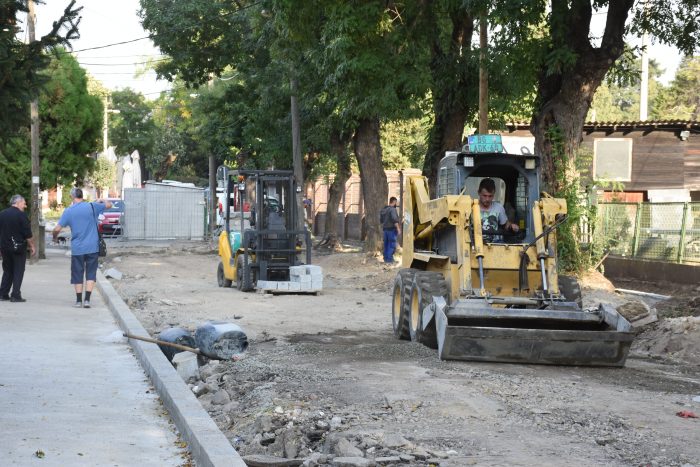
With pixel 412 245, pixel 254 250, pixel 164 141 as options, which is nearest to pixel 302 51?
pixel 254 250

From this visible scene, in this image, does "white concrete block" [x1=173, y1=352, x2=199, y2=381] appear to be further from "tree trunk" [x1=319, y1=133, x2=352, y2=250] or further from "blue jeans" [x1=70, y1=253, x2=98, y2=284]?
"tree trunk" [x1=319, y1=133, x2=352, y2=250]

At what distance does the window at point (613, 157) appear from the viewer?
139 feet

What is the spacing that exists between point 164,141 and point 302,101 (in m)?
45.4

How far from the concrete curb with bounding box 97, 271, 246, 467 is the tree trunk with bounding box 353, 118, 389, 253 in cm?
1788

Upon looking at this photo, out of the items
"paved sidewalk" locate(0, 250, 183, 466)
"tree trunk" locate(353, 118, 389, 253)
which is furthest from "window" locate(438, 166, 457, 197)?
"tree trunk" locate(353, 118, 389, 253)

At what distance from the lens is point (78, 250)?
16766 millimetres

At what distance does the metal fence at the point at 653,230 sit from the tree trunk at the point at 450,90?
3.79m

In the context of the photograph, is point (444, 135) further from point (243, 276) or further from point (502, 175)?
point (502, 175)

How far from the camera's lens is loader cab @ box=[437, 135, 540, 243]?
12812 mm

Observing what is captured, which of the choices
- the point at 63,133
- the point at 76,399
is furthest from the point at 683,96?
the point at 76,399

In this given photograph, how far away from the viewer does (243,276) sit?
21.3 meters

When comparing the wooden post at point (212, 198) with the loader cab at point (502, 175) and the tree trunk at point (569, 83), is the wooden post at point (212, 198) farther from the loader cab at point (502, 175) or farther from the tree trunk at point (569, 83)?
the loader cab at point (502, 175)

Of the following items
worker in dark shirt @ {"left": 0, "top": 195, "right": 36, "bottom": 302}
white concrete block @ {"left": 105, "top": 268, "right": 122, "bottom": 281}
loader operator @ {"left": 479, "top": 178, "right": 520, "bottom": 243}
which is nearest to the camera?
loader operator @ {"left": 479, "top": 178, "right": 520, "bottom": 243}

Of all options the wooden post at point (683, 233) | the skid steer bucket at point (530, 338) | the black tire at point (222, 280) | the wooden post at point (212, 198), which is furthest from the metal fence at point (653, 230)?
the wooden post at point (212, 198)
